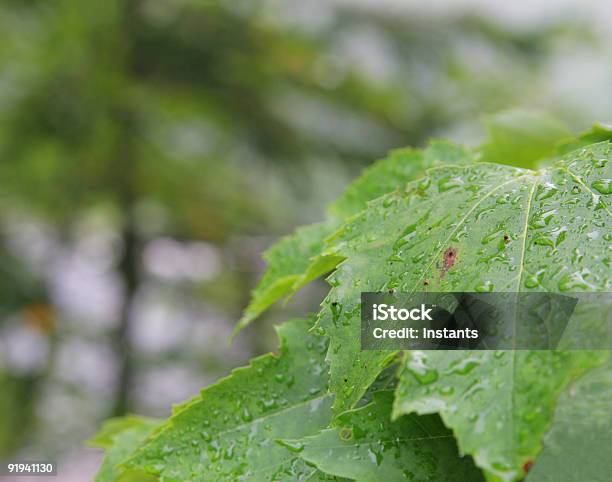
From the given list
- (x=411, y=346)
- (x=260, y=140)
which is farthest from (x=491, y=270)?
(x=260, y=140)

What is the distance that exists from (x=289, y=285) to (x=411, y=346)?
180 millimetres

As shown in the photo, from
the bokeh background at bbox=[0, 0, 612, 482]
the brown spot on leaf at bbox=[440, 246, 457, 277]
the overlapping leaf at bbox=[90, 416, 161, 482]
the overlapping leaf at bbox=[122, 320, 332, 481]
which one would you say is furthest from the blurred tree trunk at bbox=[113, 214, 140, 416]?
the brown spot on leaf at bbox=[440, 246, 457, 277]

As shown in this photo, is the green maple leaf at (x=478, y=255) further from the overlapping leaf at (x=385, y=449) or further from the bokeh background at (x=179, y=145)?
the bokeh background at (x=179, y=145)

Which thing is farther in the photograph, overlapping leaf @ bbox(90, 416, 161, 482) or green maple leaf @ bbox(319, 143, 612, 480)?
overlapping leaf @ bbox(90, 416, 161, 482)

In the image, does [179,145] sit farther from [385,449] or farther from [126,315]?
[385,449]

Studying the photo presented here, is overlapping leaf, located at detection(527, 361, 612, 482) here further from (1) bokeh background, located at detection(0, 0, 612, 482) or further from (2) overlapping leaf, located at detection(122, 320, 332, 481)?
(1) bokeh background, located at detection(0, 0, 612, 482)

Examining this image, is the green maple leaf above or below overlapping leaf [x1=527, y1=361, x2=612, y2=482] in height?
above

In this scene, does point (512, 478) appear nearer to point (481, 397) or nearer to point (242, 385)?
point (481, 397)

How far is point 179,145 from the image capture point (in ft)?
8.95

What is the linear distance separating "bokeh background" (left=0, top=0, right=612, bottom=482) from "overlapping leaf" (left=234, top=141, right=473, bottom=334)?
2008 millimetres

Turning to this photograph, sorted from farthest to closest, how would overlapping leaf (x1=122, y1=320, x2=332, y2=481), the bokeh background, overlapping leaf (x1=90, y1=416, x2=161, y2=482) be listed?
the bokeh background < overlapping leaf (x1=90, y1=416, x2=161, y2=482) < overlapping leaf (x1=122, y1=320, x2=332, y2=481)

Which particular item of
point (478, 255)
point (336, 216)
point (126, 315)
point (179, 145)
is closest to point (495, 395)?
point (478, 255)

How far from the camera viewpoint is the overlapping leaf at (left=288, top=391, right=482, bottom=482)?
26 cm

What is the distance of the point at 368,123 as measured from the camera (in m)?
2.76
